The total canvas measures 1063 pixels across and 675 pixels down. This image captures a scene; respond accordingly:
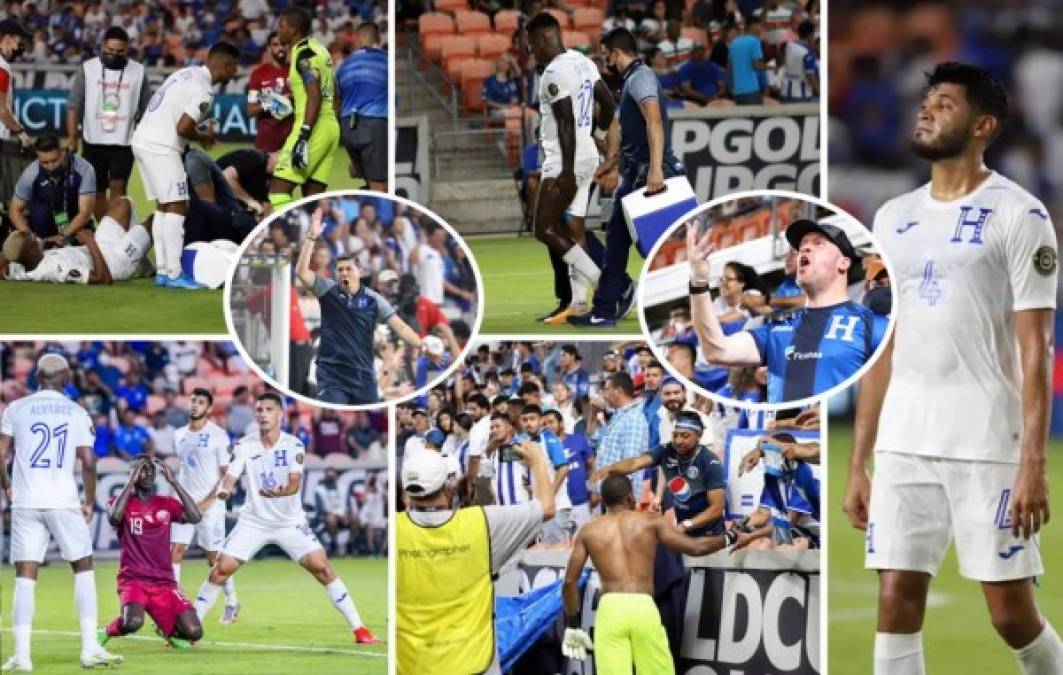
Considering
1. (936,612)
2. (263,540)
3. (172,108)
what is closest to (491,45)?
(172,108)

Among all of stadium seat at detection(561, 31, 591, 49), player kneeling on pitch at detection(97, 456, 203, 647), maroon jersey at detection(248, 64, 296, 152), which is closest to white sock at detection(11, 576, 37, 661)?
player kneeling on pitch at detection(97, 456, 203, 647)

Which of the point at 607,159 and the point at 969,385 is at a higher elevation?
the point at 607,159

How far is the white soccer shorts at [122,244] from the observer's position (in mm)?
8453

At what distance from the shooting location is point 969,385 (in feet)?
22.4

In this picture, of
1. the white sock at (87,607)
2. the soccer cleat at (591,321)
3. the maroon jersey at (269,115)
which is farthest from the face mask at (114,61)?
the soccer cleat at (591,321)

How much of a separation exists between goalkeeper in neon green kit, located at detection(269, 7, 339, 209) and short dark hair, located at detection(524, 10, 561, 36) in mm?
834

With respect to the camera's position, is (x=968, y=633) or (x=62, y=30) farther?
(x=62, y=30)

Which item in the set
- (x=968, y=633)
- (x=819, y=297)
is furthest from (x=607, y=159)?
(x=968, y=633)

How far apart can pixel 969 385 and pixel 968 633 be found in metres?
1.32

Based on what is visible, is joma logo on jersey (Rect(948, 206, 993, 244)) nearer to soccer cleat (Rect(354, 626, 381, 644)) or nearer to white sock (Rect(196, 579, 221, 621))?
soccer cleat (Rect(354, 626, 381, 644))

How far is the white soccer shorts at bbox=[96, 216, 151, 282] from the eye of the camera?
8453mm

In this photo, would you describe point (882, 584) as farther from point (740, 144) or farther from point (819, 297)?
point (740, 144)

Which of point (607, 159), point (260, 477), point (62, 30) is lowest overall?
point (260, 477)

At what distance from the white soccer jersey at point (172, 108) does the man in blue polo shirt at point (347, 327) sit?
114cm
